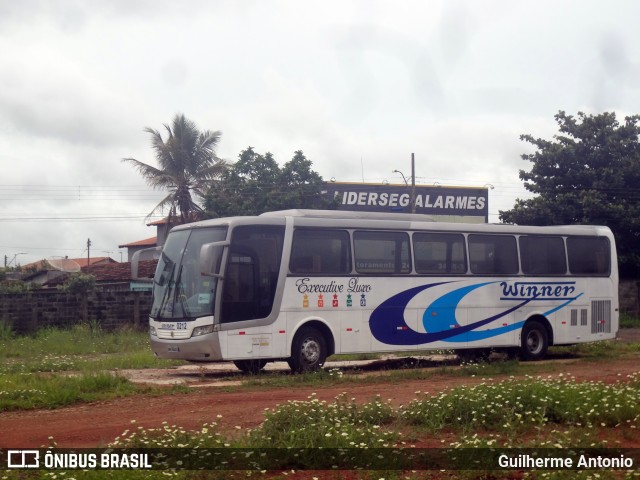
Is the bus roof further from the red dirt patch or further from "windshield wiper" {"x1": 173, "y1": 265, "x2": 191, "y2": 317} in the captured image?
the red dirt patch

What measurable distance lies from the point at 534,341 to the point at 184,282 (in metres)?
8.92

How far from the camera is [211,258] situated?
1505 cm

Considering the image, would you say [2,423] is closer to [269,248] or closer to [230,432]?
[230,432]

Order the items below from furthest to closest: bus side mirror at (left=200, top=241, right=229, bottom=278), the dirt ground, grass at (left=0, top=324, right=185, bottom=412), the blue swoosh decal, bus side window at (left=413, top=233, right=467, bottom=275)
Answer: bus side window at (left=413, top=233, right=467, bottom=275) < the blue swoosh decal < bus side mirror at (left=200, top=241, right=229, bottom=278) < grass at (left=0, top=324, right=185, bottom=412) < the dirt ground

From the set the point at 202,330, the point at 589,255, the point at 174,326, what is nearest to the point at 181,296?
the point at 174,326

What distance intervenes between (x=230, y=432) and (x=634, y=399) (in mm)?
4809

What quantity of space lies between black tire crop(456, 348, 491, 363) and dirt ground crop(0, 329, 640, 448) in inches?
104

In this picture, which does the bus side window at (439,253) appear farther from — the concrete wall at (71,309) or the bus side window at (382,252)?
the concrete wall at (71,309)

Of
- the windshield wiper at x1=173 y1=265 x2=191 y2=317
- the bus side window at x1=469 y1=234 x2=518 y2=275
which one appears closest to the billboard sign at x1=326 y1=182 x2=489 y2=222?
the bus side window at x1=469 y1=234 x2=518 y2=275

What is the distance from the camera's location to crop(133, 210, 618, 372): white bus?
15438mm

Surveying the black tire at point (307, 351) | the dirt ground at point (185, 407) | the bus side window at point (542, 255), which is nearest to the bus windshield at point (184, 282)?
the dirt ground at point (185, 407)

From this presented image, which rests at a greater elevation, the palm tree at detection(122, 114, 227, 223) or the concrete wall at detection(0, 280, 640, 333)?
the palm tree at detection(122, 114, 227, 223)

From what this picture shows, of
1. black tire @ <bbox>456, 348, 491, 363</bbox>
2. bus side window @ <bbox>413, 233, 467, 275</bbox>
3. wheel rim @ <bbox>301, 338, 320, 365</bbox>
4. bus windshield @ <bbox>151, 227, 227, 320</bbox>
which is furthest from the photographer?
black tire @ <bbox>456, 348, 491, 363</bbox>

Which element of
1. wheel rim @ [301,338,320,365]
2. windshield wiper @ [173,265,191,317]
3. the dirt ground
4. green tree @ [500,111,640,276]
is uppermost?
green tree @ [500,111,640,276]
